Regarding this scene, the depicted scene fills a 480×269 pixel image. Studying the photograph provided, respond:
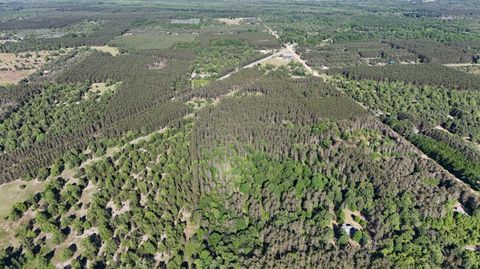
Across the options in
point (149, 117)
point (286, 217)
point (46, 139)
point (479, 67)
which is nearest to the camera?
point (286, 217)

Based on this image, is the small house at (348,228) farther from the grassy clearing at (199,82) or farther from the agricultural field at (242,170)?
the grassy clearing at (199,82)

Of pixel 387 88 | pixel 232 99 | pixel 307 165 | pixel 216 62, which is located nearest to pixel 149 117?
pixel 232 99

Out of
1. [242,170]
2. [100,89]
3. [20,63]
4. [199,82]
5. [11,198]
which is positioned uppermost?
[20,63]

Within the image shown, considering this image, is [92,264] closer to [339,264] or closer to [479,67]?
[339,264]

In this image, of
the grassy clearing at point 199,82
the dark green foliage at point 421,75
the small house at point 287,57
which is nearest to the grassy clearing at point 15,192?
the grassy clearing at point 199,82

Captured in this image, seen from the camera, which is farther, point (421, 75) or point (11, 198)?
point (421, 75)

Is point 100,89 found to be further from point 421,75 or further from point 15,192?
point 421,75

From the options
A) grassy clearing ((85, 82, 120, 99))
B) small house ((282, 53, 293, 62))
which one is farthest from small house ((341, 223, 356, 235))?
small house ((282, 53, 293, 62))

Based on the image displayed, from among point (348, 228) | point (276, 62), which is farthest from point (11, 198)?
point (276, 62)
